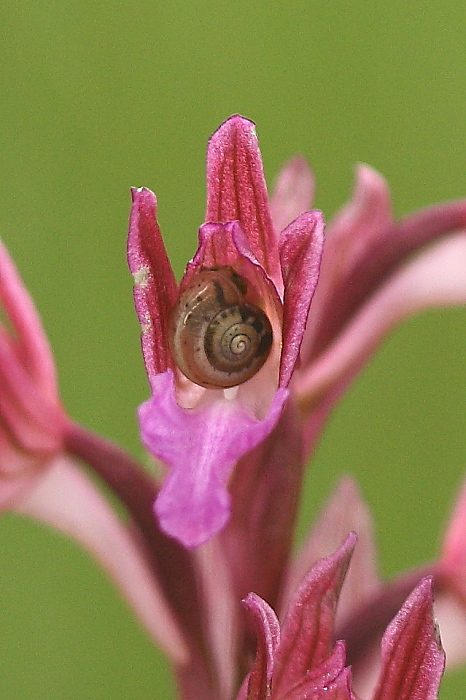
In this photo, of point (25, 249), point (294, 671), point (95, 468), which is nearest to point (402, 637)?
point (294, 671)

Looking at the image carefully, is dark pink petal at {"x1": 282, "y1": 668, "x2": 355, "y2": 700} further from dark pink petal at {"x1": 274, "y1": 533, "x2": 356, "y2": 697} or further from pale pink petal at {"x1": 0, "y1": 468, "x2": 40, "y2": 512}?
pale pink petal at {"x1": 0, "y1": 468, "x2": 40, "y2": 512}

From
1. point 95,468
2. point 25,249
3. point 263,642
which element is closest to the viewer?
point 263,642

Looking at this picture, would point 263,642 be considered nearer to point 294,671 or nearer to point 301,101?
point 294,671

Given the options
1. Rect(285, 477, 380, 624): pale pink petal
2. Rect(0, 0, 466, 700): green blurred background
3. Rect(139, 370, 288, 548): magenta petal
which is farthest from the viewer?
Rect(0, 0, 466, 700): green blurred background

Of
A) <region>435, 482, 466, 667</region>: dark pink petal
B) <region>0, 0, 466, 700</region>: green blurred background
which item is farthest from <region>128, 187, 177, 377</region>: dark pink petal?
<region>0, 0, 466, 700</region>: green blurred background

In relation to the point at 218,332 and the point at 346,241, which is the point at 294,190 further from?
the point at 218,332

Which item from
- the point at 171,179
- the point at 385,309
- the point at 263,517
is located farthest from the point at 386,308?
the point at 171,179

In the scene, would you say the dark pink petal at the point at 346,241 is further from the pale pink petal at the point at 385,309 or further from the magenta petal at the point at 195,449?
the magenta petal at the point at 195,449
